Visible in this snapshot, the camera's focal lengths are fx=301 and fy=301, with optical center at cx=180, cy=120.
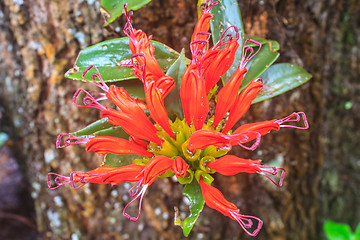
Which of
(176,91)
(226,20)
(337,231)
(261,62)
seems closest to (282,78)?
(261,62)

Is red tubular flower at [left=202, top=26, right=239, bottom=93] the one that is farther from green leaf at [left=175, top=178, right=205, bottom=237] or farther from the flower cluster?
green leaf at [left=175, top=178, right=205, bottom=237]

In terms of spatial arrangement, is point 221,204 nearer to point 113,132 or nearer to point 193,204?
point 193,204

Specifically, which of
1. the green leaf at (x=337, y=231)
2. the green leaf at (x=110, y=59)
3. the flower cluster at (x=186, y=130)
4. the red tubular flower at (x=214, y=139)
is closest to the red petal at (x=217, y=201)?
the flower cluster at (x=186, y=130)

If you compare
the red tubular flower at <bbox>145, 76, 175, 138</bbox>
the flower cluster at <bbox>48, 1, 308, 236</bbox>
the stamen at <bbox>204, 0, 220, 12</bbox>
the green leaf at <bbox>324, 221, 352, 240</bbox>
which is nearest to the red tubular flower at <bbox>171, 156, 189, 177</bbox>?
the flower cluster at <bbox>48, 1, 308, 236</bbox>

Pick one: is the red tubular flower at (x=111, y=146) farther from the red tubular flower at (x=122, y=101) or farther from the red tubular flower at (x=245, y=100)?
the red tubular flower at (x=245, y=100)

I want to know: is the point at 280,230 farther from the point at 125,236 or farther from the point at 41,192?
the point at 41,192

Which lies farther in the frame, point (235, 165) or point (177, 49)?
point (177, 49)

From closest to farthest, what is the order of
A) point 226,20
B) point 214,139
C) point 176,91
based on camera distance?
point 214,139 → point 176,91 → point 226,20
